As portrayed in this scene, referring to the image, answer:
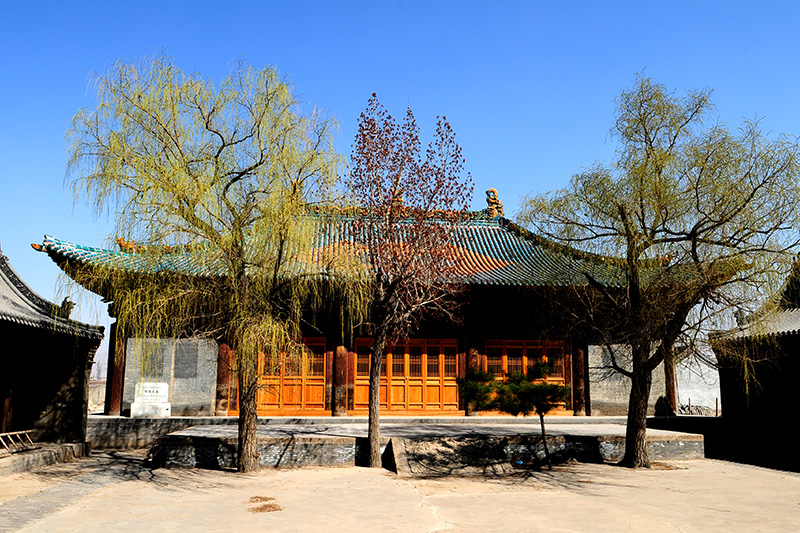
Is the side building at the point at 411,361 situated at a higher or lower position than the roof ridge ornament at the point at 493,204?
lower

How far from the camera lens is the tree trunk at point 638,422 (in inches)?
407

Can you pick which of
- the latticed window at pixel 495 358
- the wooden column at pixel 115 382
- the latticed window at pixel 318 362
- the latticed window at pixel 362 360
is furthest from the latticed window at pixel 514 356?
the wooden column at pixel 115 382

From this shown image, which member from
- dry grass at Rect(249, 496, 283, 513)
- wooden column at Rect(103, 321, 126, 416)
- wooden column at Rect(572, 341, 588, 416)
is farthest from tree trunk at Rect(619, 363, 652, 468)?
wooden column at Rect(103, 321, 126, 416)

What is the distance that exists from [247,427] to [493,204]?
40.3ft

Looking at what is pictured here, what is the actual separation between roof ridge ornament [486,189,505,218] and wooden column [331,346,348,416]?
6697 millimetres

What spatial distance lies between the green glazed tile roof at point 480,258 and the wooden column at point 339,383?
2.80 m

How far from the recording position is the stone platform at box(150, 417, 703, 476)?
1012 cm

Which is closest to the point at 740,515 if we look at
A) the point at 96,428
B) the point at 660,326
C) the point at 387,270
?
the point at 660,326

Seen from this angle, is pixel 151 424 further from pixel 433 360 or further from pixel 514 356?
pixel 514 356

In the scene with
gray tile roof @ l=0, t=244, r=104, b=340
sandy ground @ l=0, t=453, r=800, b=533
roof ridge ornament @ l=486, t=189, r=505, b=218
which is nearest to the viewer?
sandy ground @ l=0, t=453, r=800, b=533

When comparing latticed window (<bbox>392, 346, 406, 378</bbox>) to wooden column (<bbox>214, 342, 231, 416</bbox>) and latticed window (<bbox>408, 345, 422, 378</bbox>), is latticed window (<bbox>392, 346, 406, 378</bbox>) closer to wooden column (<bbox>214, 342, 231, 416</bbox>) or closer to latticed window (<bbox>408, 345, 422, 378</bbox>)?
latticed window (<bbox>408, 345, 422, 378</bbox>)

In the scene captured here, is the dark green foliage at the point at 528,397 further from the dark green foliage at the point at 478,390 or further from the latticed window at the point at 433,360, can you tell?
the latticed window at the point at 433,360

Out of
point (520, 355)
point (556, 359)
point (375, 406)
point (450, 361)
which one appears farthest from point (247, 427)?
point (556, 359)

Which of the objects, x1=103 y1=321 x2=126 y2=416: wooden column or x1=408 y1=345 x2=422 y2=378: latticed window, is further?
x1=408 y1=345 x2=422 y2=378: latticed window
